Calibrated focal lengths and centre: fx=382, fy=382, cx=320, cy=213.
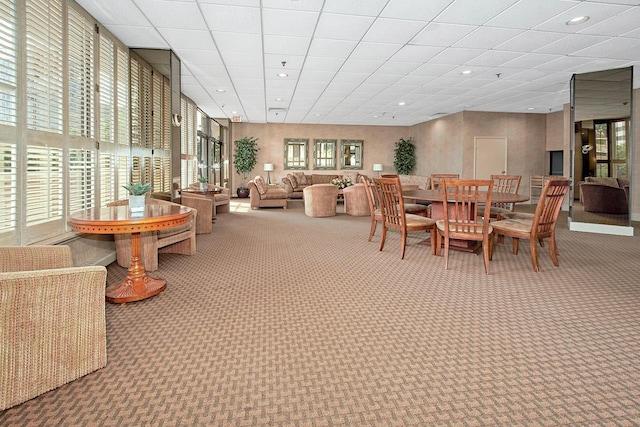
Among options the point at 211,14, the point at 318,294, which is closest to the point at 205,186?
the point at 211,14

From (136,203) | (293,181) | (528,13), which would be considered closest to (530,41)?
(528,13)

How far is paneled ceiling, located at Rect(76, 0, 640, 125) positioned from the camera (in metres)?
4.21

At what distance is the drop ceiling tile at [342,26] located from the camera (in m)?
4.46

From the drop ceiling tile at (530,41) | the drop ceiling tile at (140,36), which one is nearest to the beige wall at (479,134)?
the drop ceiling tile at (530,41)

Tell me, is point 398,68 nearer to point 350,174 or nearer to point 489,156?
point 489,156

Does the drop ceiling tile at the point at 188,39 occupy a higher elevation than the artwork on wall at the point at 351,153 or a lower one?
higher

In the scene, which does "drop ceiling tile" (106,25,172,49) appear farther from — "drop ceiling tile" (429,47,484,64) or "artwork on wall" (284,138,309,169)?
"artwork on wall" (284,138,309,169)

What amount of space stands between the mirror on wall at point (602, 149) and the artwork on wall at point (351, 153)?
319 inches

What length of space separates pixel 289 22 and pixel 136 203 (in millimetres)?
2850

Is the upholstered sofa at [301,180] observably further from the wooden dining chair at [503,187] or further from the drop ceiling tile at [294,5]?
the drop ceiling tile at [294,5]

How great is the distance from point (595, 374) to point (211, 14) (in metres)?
4.77

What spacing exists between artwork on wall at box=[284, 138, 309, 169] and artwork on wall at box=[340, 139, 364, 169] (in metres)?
1.39

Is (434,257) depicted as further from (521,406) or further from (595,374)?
(521,406)

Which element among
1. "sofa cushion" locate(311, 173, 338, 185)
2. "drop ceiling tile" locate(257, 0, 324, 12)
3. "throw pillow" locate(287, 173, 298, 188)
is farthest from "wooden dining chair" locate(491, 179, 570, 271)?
"sofa cushion" locate(311, 173, 338, 185)
